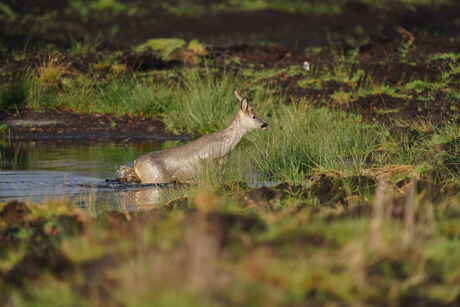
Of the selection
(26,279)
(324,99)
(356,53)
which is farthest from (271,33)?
(26,279)

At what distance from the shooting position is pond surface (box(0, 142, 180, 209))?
11297 millimetres

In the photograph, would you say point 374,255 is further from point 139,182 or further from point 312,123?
point 312,123

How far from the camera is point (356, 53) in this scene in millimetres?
23938

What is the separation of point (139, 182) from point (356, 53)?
40.3ft

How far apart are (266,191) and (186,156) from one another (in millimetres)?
3566

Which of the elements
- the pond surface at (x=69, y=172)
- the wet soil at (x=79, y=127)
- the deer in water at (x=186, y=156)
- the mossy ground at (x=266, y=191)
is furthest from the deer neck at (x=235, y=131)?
the wet soil at (x=79, y=127)

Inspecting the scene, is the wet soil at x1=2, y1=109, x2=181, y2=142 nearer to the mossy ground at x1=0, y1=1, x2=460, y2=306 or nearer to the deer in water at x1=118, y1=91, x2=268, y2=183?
the mossy ground at x1=0, y1=1, x2=460, y2=306

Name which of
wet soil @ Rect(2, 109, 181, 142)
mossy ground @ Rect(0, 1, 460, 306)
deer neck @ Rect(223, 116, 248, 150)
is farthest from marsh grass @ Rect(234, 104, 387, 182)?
wet soil @ Rect(2, 109, 181, 142)

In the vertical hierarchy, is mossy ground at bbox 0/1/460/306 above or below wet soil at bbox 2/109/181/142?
above

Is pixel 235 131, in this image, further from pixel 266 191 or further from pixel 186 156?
pixel 266 191

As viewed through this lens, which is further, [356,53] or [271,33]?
[271,33]

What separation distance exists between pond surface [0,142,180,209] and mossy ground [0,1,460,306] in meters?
1.08

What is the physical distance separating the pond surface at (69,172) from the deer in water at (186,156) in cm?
25

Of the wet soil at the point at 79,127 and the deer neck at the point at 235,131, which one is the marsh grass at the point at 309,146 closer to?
the deer neck at the point at 235,131
